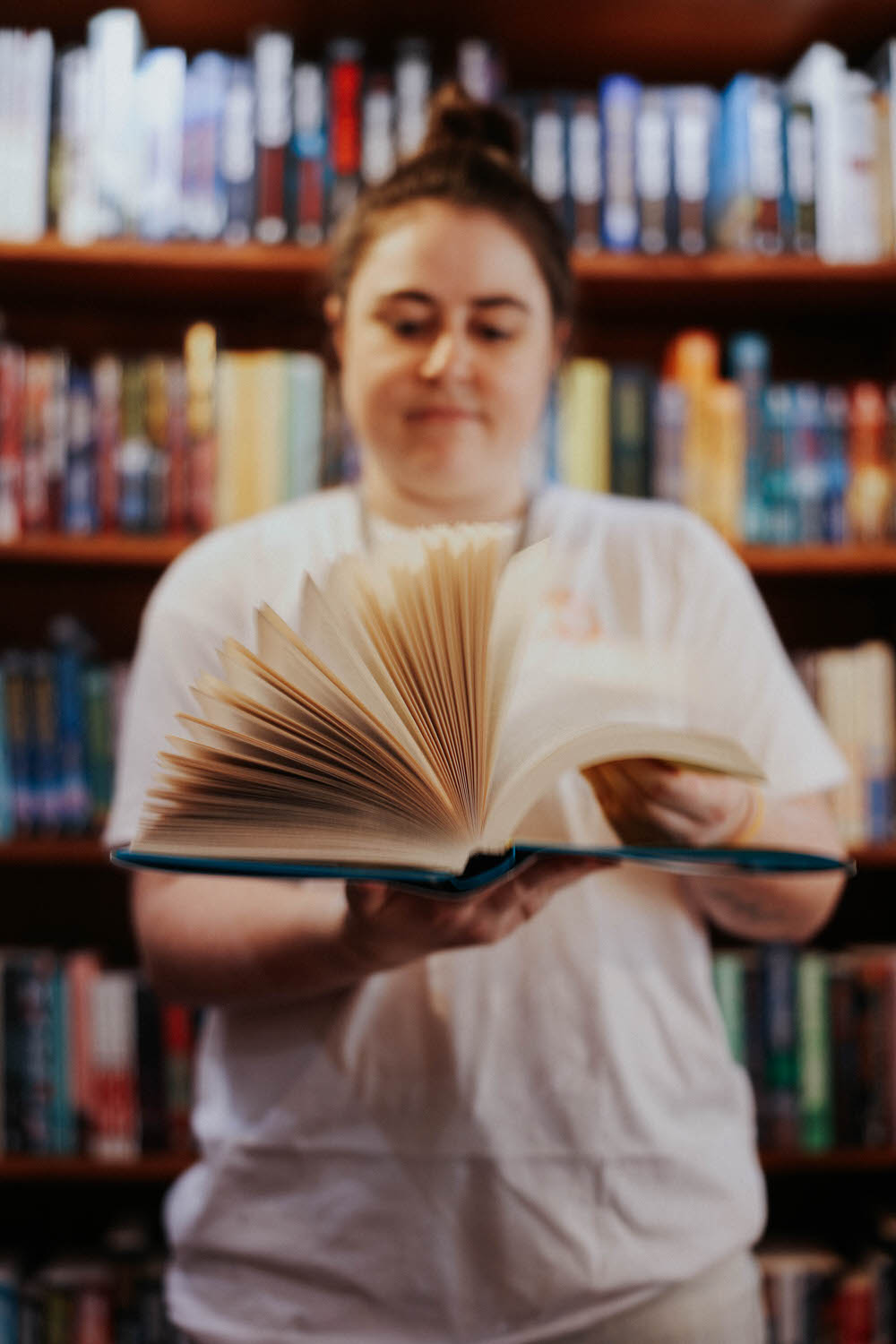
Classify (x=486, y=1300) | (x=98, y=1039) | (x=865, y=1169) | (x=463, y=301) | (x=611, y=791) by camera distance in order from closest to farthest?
(x=611, y=791) < (x=486, y=1300) < (x=463, y=301) < (x=98, y=1039) < (x=865, y=1169)

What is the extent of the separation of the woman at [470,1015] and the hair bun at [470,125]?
0.20ft

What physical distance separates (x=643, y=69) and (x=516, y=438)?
1.07 metres

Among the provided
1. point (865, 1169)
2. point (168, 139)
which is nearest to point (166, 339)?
point (168, 139)

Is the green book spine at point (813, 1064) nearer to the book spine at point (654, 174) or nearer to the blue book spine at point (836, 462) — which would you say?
the blue book spine at point (836, 462)

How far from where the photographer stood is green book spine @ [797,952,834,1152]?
1.37 metres

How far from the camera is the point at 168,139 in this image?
→ 1.39 m

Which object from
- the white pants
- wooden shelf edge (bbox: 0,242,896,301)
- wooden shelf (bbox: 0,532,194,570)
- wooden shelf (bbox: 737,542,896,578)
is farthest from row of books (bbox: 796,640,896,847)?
wooden shelf (bbox: 0,532,194,570)

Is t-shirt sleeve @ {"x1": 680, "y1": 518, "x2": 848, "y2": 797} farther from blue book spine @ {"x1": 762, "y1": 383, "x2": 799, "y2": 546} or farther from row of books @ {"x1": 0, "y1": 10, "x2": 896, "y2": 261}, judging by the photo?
row of books @ {"x1": 0, "y1": 10, "x2": 896, "y2": 261}

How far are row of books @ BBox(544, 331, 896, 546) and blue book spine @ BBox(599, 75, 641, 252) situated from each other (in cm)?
17

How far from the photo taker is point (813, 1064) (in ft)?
4.50

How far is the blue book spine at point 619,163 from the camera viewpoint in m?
1.42

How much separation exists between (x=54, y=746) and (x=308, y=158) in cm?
84

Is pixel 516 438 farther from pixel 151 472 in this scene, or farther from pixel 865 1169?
pixel 865 1169

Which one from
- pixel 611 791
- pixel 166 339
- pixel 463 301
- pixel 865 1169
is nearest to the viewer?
pixel 611 791
